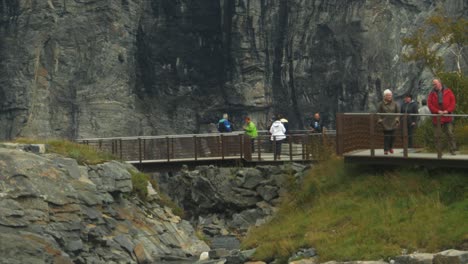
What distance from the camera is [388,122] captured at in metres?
27.3

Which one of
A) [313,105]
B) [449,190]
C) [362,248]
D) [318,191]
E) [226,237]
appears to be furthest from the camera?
[313,105]

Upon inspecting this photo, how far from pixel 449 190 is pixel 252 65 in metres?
58.2

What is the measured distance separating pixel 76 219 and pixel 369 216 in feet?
39.7

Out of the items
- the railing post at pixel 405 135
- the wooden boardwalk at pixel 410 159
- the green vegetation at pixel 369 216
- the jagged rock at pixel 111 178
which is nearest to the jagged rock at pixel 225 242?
the jagged rock at pixel 111 178

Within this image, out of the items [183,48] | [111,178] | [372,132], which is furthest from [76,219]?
[183,48]

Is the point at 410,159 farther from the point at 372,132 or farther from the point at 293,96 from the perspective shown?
the point at 293,96

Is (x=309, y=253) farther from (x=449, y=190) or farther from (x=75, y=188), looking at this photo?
(x=75, y=188)

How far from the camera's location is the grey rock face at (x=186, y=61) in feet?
260

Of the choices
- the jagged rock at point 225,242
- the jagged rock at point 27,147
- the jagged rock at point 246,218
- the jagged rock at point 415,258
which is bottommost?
the jagged rock at point 225,242

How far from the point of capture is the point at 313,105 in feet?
263

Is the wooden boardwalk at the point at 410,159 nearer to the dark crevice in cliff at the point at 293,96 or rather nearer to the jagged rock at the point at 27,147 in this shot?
the jagged rock at the point at 27,147

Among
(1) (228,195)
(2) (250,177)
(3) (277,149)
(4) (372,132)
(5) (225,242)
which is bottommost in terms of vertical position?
(5) (225,242)

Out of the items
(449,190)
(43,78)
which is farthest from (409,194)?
(43,78)

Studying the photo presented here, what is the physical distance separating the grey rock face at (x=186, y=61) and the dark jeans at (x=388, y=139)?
2001 inches
